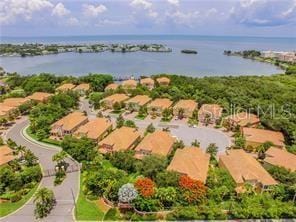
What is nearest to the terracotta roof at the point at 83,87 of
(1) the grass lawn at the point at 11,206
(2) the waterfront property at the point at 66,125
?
(2) the waterfront property at the point at 66,125

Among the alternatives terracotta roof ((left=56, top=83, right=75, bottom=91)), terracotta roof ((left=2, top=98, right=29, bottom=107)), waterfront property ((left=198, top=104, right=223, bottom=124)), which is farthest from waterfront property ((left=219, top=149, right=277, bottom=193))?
terracotta roof ((left=56, top=83, right=75, bottom=91))

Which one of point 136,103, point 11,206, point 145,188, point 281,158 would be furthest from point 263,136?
point 11,206

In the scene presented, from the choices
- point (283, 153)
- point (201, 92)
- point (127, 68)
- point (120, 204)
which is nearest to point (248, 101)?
point (201, 92)

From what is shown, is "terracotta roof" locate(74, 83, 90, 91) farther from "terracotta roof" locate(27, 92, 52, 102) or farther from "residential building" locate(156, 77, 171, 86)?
"residential building" locate(156, 77, 171, 86)

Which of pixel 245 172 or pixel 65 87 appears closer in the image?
pixel 245 172

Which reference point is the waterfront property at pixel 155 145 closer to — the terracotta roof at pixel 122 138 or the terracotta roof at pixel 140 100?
the terracotta roof at pixel 122 138

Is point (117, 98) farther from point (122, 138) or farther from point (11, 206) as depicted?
point (11, 206)
